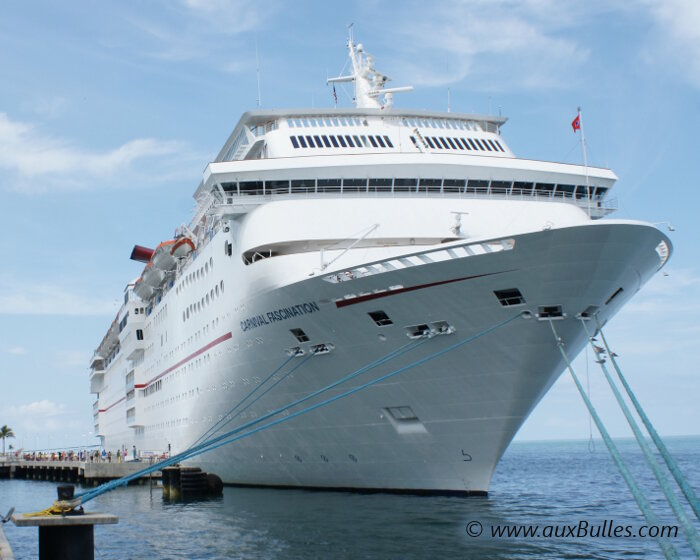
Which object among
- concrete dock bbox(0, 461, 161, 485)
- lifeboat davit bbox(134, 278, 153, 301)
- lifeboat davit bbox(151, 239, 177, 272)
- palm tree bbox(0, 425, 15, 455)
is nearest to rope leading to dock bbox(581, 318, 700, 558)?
lifeboat davit bbox(151, 239, 177, 272)

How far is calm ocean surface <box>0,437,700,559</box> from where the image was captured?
1530 cm

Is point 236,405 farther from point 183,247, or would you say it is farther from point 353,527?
point 183,247

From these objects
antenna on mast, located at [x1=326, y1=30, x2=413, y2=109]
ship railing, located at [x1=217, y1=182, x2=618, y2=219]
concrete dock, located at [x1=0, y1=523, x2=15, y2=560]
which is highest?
antenna on mast, located at [x1=326, y1=30, x2=413, y2=109]

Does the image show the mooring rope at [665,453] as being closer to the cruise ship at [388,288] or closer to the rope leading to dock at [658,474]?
the rope leading to dock at [658,474]

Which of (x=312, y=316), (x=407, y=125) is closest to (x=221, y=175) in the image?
(x=312, y=316)

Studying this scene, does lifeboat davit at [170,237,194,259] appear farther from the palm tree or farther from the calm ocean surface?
the palm tree

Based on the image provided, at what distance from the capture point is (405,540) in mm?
15812

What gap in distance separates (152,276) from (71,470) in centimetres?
1681

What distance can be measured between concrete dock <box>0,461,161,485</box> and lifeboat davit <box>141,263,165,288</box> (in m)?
8.21

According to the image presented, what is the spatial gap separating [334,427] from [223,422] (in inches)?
235

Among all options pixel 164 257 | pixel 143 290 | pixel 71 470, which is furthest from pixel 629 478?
pixel 71 470

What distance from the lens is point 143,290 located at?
4069cm

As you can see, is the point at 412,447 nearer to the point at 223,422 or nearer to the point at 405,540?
the point at 405,540

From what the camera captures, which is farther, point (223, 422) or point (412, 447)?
point (223, 422)
